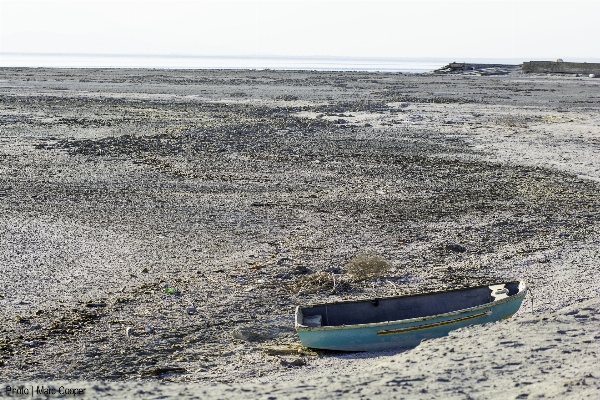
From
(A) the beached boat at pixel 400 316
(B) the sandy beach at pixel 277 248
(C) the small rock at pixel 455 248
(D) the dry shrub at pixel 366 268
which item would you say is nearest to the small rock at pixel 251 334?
(B) the sandy beach at pixel 277 248

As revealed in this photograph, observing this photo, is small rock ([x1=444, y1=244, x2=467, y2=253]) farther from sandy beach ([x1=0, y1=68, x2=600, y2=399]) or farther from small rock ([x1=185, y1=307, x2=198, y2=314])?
small rock ([x1=185, y1=307, x2=198, y2=314])

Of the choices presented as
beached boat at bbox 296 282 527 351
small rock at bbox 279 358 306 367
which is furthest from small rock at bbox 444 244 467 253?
small rock at bbox 279 358 306 367

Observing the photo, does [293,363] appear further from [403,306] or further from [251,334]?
[403,306]

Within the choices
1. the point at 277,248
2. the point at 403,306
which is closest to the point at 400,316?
the point at 403,306

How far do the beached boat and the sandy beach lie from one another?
0.64 feet

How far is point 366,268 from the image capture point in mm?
10086

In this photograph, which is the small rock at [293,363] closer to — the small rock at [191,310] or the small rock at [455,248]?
the small rock at [191,310]

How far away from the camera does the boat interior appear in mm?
7941

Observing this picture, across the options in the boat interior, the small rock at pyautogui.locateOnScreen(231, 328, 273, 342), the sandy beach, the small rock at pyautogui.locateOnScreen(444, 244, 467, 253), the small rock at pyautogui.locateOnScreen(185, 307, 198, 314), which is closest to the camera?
the sandy beach

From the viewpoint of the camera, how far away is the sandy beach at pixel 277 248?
22.3 feet

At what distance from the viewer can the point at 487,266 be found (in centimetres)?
1057

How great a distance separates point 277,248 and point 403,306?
12.1 ft

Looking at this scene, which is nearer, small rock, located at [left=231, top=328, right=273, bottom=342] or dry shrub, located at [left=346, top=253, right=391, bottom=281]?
small rock, located at [left=231, top=328, right=273, bottom=342]

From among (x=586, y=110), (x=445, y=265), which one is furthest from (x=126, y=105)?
(x=445, y=265)
